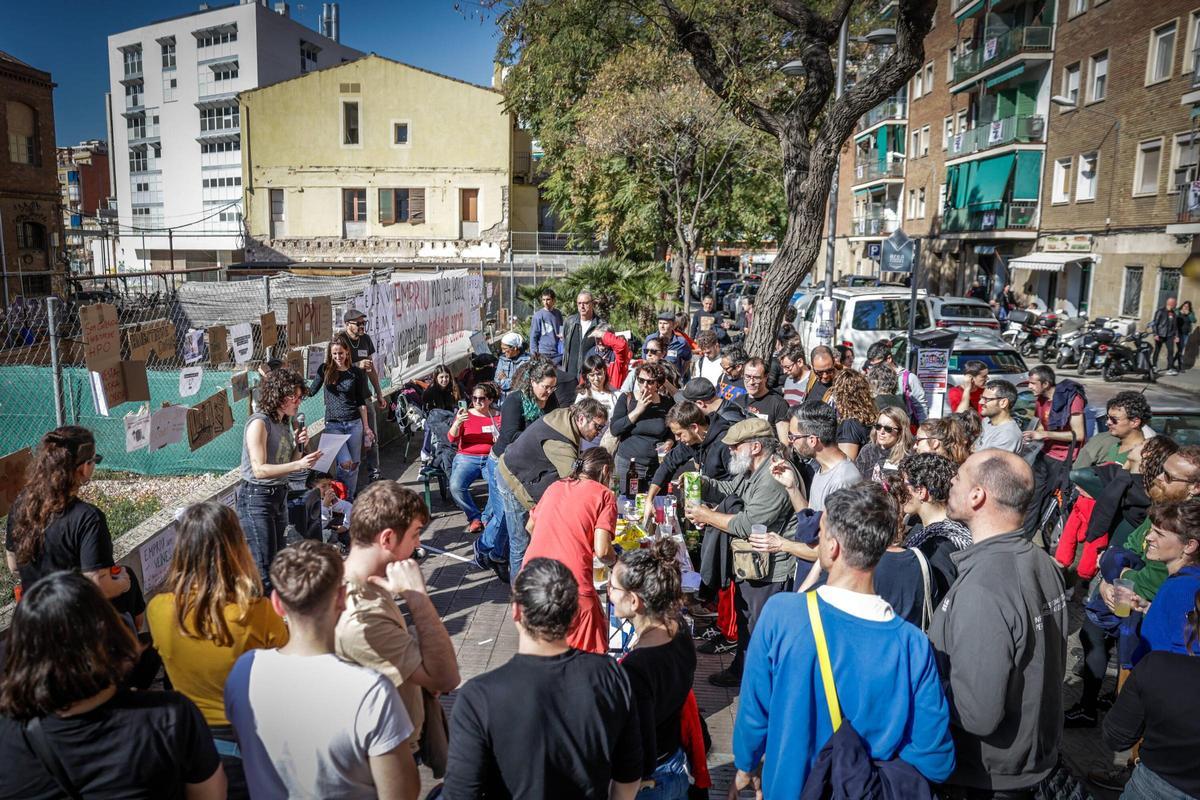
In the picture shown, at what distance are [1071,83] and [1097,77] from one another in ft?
6.10

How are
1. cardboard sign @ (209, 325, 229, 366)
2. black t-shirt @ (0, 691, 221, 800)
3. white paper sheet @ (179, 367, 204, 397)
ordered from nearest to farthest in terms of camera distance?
black t-shirt @ (0, 691, 221, 800) < white paper sheet @ (179, 367, 204, 397) < cardboard sign @ (209, 325, 229, 366)

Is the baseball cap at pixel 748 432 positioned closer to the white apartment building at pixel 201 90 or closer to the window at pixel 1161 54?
the window at pixel 1161 54

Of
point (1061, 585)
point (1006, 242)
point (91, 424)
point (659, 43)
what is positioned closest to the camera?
point (1061, 585)

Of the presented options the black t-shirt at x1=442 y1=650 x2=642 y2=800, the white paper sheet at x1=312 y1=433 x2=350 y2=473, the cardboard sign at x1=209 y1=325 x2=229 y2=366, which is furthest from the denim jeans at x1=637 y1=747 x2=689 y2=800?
the cardboard sign at x1=209 y1=325 x2=229 y2=366

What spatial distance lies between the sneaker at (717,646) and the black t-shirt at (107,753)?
4.13 meters

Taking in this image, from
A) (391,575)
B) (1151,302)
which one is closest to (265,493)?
(391,575)

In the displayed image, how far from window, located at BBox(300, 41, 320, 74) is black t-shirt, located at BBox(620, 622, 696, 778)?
6613 cm

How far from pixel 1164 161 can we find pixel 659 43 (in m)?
15.9

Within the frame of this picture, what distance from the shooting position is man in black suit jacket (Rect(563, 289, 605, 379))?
1072cm

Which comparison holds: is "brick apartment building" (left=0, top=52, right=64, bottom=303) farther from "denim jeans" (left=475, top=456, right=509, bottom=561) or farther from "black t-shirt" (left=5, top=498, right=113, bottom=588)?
"black t-shirt" (left=5, top=498, right=113, bottom=588)

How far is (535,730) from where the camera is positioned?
2469 mm

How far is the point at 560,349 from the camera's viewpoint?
38.2 ft

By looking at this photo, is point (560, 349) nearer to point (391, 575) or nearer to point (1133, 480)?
point (1133, 480)

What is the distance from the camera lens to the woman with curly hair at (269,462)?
5598 mm
